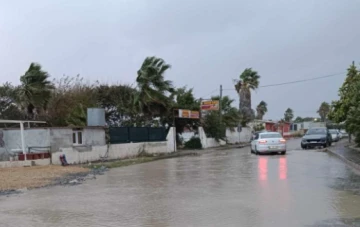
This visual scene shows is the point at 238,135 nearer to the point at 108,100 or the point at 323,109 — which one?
the point at 108,100

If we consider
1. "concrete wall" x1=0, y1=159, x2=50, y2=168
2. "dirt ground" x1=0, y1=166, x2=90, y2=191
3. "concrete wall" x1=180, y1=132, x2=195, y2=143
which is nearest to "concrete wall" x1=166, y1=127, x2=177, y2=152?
"concrete wall" x1=180, y1=132, x2=195, y2=143

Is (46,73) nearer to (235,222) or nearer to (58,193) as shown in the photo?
(58,193)

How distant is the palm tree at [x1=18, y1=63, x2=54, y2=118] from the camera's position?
26234 millimetres

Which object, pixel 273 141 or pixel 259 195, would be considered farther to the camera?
pixel 273 141

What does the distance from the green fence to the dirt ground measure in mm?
8445

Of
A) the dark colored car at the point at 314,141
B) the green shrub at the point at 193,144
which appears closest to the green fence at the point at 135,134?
the green shrub at the point at 193,144

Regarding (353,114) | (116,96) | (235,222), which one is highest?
(116,96)

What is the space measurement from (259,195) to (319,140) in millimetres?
26348

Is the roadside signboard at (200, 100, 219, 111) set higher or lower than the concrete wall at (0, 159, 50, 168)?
higher

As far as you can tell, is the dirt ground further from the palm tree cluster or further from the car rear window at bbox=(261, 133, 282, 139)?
the car rear window at bbox=(261, 133, 282, 139)

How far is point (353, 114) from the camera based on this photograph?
26906 mm

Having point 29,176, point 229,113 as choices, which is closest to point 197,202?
point 29,176

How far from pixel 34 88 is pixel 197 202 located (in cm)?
1817

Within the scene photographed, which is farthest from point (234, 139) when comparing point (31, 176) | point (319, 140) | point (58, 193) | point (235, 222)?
point (235, 222)
